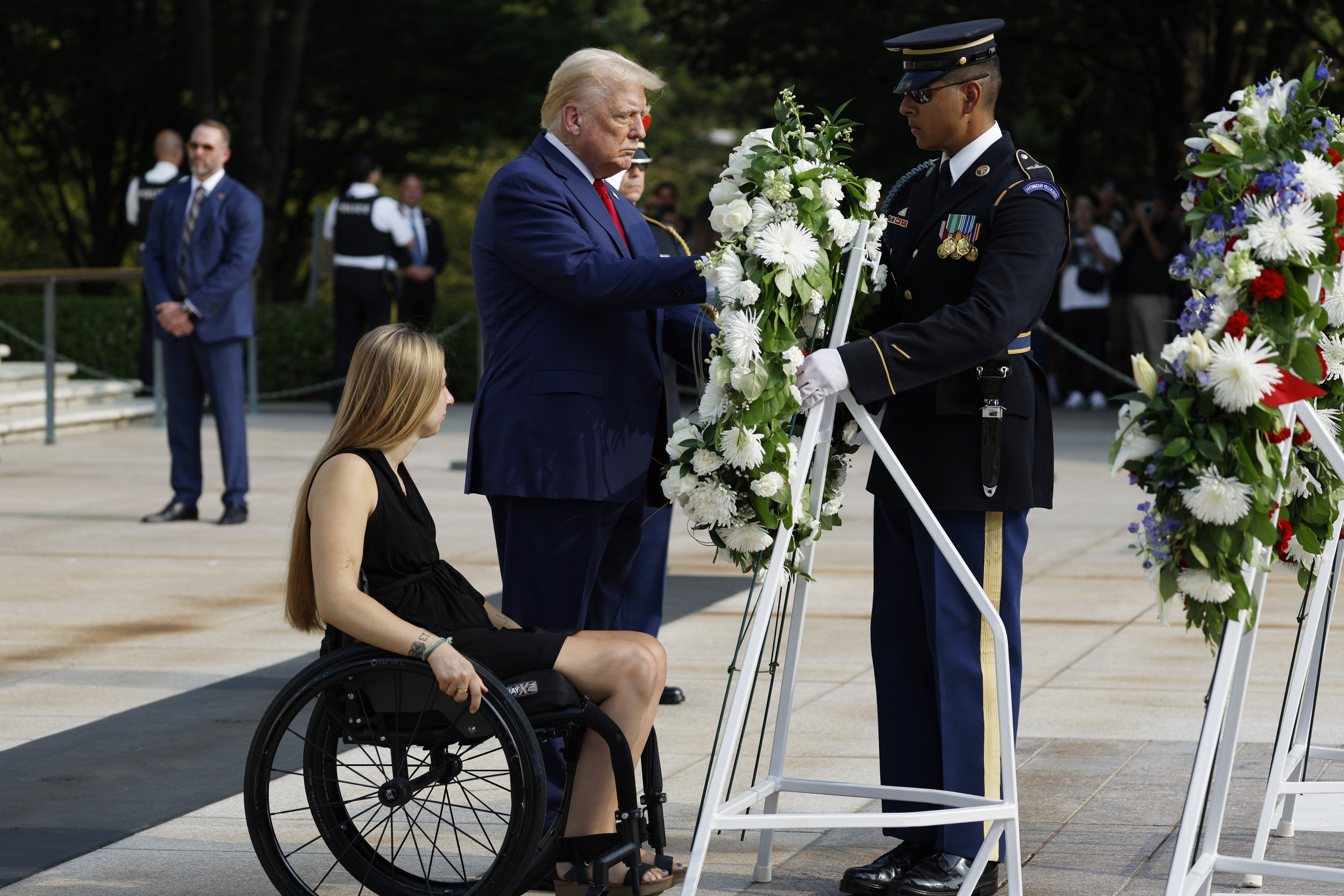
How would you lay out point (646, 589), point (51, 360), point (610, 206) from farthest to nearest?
point (51, 360)
point (646, 589)
point (610, 206)

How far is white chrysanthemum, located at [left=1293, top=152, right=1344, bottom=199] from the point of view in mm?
3256

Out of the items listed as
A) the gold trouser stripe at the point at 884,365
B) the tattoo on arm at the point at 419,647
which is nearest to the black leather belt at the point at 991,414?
the gold trouser stripe at the point at 884,365

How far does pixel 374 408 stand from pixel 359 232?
11981mm

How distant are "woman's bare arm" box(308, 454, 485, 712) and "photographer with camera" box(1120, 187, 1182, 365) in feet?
45.1

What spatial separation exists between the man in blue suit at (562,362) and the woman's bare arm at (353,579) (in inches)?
17.0

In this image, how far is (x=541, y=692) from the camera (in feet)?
11.7

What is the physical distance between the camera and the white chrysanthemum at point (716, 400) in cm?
346

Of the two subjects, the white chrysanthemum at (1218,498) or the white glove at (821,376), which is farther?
the white glove at (821,376)

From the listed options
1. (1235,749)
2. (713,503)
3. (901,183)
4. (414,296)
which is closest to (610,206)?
(901,183)

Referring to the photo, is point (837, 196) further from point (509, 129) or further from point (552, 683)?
point (509, 129)

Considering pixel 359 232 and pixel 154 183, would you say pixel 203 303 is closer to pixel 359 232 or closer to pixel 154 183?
pixel 154 183

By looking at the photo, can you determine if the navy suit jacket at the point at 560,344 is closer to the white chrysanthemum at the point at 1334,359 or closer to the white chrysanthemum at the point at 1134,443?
the white chrysanthemum at the point at 1134,443

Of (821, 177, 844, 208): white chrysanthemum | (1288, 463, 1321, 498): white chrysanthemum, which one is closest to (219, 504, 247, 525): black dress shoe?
(821, 177, 844, 208): white chrysanthemum

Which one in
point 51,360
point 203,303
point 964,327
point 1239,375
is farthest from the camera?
point 51,360
